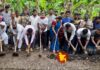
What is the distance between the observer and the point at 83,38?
15.9 metres

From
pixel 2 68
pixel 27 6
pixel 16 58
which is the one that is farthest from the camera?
pixel 27 6

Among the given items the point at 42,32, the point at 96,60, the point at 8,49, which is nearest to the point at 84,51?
the point at 96,60

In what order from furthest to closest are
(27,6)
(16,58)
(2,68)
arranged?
(27,6) < (16,58) < (2,68)

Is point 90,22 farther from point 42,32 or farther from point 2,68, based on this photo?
point 2,68

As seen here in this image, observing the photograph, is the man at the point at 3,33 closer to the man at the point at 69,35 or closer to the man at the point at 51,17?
the man at the point at 51,17

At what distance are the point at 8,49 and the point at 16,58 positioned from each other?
0.96m

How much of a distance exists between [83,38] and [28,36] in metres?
2.25

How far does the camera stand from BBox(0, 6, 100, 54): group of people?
15789 mm

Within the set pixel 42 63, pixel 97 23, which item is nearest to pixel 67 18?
pixel 97 23

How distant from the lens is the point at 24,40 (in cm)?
1616

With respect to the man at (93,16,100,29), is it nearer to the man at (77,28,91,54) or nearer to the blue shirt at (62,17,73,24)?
the man at (77,28,91,54)

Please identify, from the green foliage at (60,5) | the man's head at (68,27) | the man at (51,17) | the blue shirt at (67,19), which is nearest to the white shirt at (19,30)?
the man at (51,17)

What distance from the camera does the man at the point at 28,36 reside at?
15758 millimetres

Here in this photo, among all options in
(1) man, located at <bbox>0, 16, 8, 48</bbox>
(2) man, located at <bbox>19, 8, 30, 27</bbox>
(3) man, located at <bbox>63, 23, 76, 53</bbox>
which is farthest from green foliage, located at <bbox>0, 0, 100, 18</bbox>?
(3) man, located at <bbox>63, 23, 76, 53</bbox>
